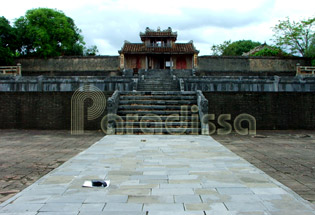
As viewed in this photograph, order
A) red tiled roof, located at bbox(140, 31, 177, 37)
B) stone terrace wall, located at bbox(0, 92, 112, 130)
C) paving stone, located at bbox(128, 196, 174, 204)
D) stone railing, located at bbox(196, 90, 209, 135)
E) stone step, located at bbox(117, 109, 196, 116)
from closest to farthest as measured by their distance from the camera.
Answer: paving stone, located at bbox(128, 196, 174, 204) < stone railing, located at bbox(196, 90, 209, 135) < stone step, located at bbox(117, 109, 196, 116) < stone terrace wall, located at bbox(0, 92, 112, 130) < red tiled roof, located at bbox(140, 31, 177, 37)

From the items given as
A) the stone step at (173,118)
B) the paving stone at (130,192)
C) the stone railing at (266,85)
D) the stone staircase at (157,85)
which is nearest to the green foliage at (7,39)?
the stone staircase at (157,85)

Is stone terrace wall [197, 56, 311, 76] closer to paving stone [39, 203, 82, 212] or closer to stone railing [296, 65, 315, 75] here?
stone railing [296, 65, 315, 75]

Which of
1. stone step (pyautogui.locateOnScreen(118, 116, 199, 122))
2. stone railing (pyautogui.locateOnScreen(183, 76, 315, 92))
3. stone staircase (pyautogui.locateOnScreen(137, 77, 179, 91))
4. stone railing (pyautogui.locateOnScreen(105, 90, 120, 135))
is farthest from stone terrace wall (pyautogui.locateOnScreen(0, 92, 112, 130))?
stone railing (pyautogui.locateOnScreen(183, 76, 315, 92))

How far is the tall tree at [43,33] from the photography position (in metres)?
32.2

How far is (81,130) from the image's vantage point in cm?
1069

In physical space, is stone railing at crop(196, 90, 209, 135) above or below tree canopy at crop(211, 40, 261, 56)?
below

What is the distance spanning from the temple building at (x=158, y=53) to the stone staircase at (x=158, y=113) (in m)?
18.8

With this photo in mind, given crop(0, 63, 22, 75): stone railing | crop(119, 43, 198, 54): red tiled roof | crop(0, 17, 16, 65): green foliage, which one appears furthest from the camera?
crop(119, 43, 198, 54): red tiled roof

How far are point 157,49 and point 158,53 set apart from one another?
2.56 feet

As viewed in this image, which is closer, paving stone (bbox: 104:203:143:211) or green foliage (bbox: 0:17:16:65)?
paving stone (bbox: 104:203:143:211)

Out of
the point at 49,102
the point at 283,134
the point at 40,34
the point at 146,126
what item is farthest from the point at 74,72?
the point at 283,134

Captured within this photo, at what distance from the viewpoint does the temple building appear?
2992 cm

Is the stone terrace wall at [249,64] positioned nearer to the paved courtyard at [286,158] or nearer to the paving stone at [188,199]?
the paved courtyard at [286,158]

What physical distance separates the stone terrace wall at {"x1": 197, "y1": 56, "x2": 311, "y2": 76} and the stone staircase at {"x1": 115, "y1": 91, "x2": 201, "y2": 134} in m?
18.9
